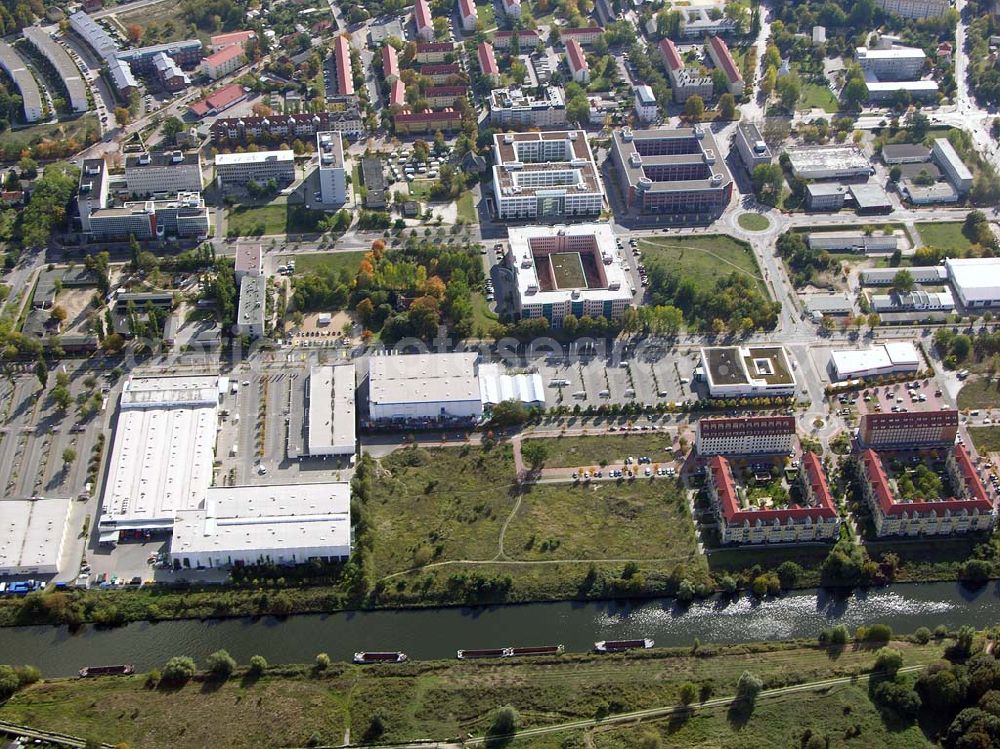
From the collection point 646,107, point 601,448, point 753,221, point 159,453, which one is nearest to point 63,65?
point 646,107

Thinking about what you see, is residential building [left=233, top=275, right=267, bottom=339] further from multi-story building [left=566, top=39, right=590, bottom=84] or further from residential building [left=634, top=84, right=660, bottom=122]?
multi-story building [left=566, top=39, right=590, bottom=84]

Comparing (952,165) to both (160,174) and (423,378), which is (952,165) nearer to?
(423,378)

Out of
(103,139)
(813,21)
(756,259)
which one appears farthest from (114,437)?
(813,21)

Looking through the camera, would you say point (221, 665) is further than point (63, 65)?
No

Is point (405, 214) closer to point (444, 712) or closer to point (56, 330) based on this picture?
point (56, 330)

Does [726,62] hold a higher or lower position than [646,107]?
higher

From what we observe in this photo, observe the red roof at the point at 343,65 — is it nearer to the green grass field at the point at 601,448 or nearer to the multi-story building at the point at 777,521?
the green grass field at the point at 601,448

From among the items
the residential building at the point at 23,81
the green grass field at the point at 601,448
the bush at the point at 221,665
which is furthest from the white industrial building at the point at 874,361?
the residential building at the point at 23,81
